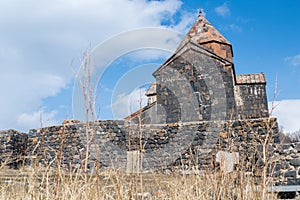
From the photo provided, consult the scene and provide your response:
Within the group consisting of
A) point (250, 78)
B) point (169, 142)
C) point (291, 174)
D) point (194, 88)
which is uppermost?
point (250, 78)

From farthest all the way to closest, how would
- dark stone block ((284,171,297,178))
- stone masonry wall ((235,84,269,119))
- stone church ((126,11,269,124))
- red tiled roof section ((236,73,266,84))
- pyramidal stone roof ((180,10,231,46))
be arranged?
pyramidal stone roof ((180,10,231,46)), red tiled roof section ((236,73,266,84)), stone masonry wall ((235,84,269,119)), stone church ((126,11,269,124)), dark stone block ((284,171,297,178))

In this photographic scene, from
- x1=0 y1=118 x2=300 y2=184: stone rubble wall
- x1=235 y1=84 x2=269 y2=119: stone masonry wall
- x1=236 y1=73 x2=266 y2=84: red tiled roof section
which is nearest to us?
x1=0 y1=118 x2=300 y2=184: stone rubble wall

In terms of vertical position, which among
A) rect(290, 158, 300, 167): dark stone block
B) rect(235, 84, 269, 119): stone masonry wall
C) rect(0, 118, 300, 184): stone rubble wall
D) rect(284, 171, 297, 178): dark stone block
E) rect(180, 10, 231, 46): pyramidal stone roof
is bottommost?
rect(284, 171, 297, 178): dark stone block

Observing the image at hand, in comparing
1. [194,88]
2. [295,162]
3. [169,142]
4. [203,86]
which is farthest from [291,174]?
[194,88]

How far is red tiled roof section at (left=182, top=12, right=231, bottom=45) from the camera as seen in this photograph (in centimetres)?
1463

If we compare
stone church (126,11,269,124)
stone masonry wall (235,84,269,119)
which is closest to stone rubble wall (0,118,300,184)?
stone church (126,11,269,124)

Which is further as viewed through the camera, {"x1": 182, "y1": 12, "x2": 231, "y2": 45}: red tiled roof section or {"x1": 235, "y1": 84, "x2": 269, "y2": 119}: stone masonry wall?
{"x1": 182, "y1": 12, "x2": 231, "y2": 45}: red tiled roof section

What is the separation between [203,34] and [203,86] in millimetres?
3232

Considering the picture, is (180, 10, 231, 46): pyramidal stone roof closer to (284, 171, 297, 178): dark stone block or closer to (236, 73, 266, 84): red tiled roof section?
(236, 73, 266, 84): red tiled roof section

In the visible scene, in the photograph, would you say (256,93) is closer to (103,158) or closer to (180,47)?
(180,47)

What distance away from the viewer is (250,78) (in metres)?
14.7

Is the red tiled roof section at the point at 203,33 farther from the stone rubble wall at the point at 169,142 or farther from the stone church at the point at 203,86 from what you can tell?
the stone rubble wall at the point at 169,142

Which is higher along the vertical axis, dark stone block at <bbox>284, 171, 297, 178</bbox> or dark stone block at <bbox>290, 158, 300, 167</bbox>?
dark stone block at <bbox>290, 158, 300, 167</bbox>

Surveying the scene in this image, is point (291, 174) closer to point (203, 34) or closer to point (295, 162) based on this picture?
point (295, 162)
